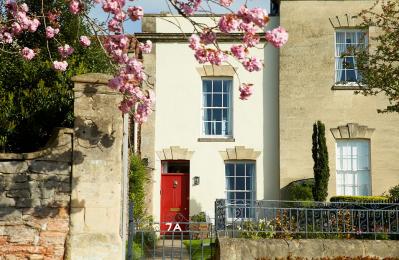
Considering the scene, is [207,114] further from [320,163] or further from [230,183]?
[320,163]

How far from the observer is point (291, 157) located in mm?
18719

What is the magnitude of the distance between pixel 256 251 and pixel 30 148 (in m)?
4.08

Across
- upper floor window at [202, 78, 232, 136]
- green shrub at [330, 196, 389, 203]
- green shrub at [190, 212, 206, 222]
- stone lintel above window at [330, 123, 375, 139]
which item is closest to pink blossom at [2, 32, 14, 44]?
green shrub at [190, 212, 206, 222]

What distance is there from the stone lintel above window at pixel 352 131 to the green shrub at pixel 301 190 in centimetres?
178

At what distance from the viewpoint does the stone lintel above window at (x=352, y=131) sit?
737 inches

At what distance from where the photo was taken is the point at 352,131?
18.7 meters

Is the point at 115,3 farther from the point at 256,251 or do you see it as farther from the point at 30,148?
the point at 256,251

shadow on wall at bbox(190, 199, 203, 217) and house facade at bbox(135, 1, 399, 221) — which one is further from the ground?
house facade at bbox(135, 1, 399, 221)

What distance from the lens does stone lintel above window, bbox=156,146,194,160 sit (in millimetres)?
18891

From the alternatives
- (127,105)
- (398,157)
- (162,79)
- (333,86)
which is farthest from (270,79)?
(127,105)

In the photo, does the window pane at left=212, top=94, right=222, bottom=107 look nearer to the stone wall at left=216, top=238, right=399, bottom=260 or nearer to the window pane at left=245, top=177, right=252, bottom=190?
the window pane at left=245, top=177, right=252, bottom=190

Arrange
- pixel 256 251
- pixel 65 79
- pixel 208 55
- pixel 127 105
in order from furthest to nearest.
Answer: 1. pixel 65 79
2. pixel 256 251
3. pixel 127 105
4. pixel 208 55

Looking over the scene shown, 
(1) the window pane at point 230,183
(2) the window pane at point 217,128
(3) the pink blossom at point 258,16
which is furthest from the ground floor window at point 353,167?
(3) the pink blossom at point 258,16

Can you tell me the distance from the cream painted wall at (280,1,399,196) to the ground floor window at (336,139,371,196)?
29cm
